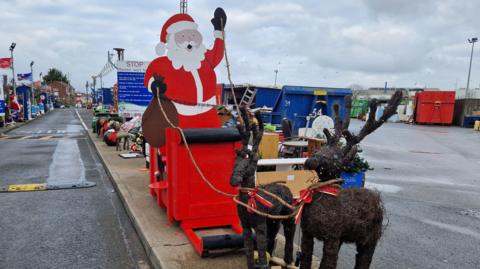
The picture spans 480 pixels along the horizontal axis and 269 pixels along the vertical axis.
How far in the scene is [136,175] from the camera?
7.78 m

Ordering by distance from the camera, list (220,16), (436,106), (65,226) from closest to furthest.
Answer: (220,16) → (65,226) → (436,106)

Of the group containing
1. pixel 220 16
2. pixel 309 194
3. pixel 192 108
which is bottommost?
pixel 309 194

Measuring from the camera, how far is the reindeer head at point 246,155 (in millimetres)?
2949

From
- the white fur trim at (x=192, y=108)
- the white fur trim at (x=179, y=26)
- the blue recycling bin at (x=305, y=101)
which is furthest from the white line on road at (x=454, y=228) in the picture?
the blue recycling bin at (x=305, y=101)

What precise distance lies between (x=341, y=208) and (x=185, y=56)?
9.73 feet

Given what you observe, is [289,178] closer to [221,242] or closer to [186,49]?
[221,242]

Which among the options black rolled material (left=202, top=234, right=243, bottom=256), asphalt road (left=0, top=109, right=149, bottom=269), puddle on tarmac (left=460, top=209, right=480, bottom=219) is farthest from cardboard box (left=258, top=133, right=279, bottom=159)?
puddle on tarmac (left=460, top=209, right=480, bottom=219)

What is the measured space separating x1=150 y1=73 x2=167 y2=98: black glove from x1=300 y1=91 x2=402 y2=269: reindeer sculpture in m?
2.42

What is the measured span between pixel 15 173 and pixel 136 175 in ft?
11.2

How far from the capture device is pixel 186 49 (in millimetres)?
4656

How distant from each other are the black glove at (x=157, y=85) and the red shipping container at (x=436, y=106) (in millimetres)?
28657

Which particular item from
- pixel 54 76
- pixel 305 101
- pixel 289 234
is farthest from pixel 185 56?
pixel 54 76

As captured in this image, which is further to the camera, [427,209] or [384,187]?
[384,187]

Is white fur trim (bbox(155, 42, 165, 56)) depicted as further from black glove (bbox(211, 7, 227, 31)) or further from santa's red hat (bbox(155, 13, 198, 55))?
black glove (bbox(211, 7, 227, 31))
